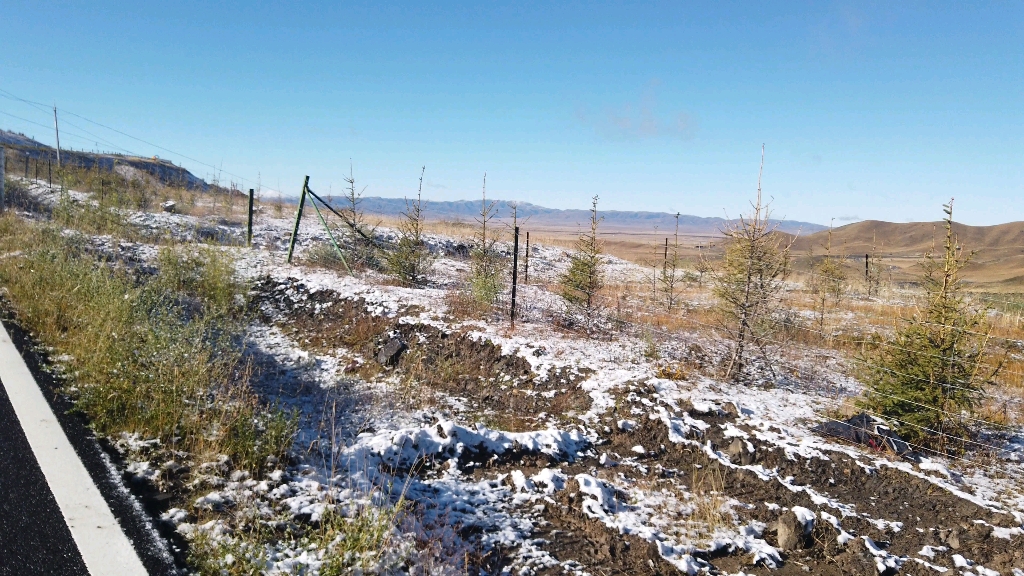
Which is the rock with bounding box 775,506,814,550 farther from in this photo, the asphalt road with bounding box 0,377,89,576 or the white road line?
the asphalt road with bounding box 0,377,89,576

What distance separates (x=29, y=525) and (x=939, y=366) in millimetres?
8324

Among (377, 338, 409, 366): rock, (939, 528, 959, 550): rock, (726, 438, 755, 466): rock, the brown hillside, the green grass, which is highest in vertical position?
the brown hillside

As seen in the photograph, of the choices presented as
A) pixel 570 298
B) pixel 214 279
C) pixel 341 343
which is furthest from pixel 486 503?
pixel 214 279

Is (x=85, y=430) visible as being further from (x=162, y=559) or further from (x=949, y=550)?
(x=949, y=550)

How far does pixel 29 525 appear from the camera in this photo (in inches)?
124

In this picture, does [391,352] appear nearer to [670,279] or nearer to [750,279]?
[750,279]

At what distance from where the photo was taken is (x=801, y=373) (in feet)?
30.0

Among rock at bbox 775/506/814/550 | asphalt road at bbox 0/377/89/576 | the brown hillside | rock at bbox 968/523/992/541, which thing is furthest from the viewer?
the brown hillside

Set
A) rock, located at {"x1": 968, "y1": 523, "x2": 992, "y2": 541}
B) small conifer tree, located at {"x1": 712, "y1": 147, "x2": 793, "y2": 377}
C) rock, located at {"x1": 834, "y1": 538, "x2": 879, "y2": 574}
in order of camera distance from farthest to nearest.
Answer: small conifer tree, located at {"x1": 712, "y1": 147, "x2": 793, "y2": 377} → rock, located at {"x1": 968, "y1": 523, "x2": 992, "y2": 541} → rock, located at {"x1": 834, "y1": 538, "x2": 879, "y2": 574}

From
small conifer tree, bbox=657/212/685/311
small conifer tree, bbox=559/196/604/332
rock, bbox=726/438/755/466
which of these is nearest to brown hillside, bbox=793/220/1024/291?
small conifer tree, bbox=657/212/685/311

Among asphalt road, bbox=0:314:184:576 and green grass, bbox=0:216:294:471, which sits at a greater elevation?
green grass, bbox=0:216:294:471

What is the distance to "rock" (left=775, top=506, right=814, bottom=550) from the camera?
4324 millimetres

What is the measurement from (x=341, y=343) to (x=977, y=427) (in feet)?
30.2

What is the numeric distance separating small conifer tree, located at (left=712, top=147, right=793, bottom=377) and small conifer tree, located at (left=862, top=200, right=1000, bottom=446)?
5.54 feet
